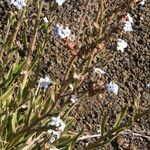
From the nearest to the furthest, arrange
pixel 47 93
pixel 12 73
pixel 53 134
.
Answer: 1. pixel 53 134
2. pixel 47 93
3. pixel 12 73

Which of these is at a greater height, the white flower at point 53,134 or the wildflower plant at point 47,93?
the wildflower plant at point 47,93

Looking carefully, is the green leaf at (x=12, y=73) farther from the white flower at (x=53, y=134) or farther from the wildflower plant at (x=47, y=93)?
the white flower at (x=53, y=134)

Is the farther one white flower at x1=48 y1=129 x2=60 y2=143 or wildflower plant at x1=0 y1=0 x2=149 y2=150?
white flower at x1=48 y1=129 x2=60 y2=143

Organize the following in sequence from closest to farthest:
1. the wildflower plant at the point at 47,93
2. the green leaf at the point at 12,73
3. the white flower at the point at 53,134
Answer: the wildflower plant at the point at 47,93 → the white flower at the point at 53,134 → the green leaf at the point at 12,73

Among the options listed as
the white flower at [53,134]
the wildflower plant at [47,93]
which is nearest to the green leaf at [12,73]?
the wildflower plant at [47,93]

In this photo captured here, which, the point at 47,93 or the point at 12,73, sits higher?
the point at 12,73

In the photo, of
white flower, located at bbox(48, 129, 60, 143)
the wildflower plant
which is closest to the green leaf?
the wildflower plant

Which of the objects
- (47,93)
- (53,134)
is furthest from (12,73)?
(53,134)

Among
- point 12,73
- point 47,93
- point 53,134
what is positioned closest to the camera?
point 53,134

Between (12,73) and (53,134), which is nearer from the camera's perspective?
(53,134)

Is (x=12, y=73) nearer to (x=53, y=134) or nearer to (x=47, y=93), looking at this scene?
(x=47, y=93)

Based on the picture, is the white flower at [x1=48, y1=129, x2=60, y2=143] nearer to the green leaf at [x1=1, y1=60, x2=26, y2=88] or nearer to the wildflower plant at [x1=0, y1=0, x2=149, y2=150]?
the wildflower plant at [x1=0, y1=0, x2=149, y2=150]

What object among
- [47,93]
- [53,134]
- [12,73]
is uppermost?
[12,73]
